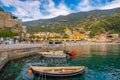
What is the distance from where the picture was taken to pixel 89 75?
40.4 meters

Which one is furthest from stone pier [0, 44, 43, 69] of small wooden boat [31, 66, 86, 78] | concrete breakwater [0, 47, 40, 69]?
small wooden boat [31, 66, 86, 78]

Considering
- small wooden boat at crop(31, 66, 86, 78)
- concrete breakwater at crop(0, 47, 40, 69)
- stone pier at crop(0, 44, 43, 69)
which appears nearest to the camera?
small wooden boat at crop(31, 66, 86, 78)

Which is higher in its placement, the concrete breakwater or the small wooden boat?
the concrete breakwater

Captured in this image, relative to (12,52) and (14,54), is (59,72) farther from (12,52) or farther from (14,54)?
(14,54)

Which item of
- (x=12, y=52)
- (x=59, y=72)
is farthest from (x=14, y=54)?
(x=59, y=72)

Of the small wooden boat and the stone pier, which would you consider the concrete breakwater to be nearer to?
the stone pier

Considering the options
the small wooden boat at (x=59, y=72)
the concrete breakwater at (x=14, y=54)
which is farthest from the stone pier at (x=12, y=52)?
the small wooden boat at (x=59, y=72)

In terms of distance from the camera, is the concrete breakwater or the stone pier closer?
the concrete breakwater

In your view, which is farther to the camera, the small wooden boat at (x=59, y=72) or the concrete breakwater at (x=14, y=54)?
the concrete breakwater at (x=14, y=54)

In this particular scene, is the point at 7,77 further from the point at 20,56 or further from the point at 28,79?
the point at 20,56

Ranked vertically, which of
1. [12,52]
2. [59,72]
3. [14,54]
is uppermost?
[12,52]

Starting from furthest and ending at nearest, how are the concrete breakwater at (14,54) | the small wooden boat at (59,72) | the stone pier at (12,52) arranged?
the stone pier at (12,52) → the concrete breakwater at (14,54) → the small wooden boat at (59,72)

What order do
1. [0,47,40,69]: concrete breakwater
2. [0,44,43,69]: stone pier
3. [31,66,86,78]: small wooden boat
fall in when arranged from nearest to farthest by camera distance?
[31,66,86,78]: small wooden boat < [0,47,40,69]: concrete breakwater < [0,44,43,69]: stone pier

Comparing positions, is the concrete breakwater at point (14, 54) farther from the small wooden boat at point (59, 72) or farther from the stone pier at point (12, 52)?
the small wooden boat at point (59, 72)
